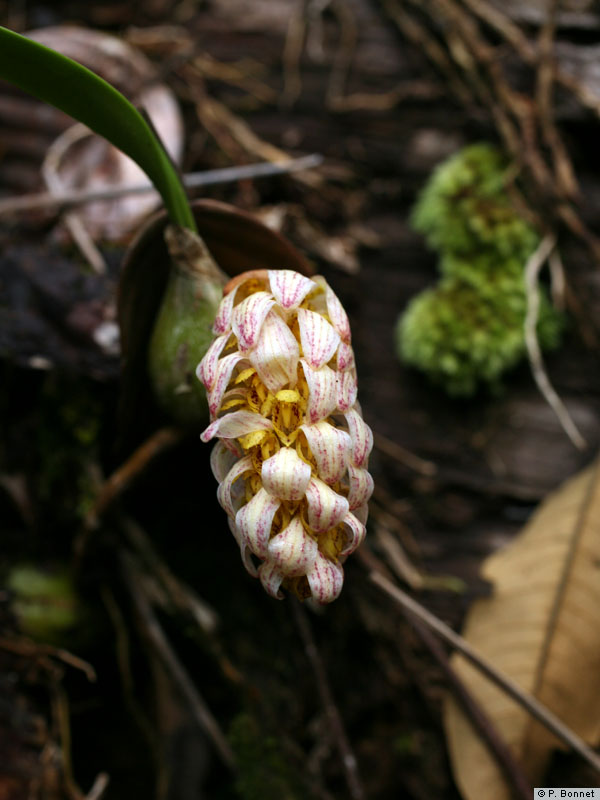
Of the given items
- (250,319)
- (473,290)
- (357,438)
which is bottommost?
(357,438)

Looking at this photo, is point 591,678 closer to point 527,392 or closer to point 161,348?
point 527,392

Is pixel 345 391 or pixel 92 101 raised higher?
pixel 92 101

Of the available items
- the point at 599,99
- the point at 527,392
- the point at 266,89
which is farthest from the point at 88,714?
the point at 599,99

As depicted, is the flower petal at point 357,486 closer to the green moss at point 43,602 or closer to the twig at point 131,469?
the twig at point 131,469

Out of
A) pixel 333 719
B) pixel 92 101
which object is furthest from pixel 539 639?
pixel 92 101

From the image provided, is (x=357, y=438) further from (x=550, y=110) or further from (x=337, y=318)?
(x=550, y=110)

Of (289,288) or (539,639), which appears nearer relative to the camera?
(289,288)
